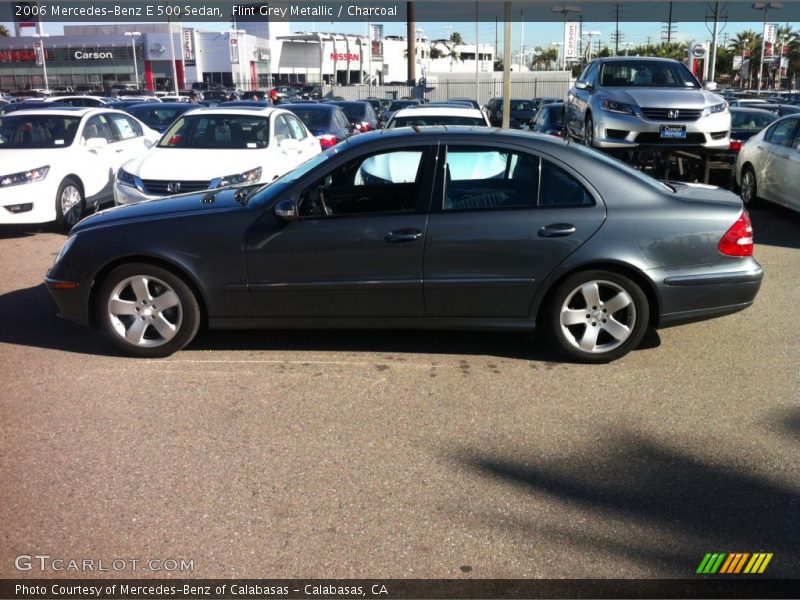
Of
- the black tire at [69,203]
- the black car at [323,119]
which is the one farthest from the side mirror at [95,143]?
the black car at [323,119]

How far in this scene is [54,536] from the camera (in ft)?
10.6

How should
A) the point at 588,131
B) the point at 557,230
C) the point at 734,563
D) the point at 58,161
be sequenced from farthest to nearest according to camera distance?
the point at 588,131 < the point at 58,161 < the point at 557,230 < the point at 734,563

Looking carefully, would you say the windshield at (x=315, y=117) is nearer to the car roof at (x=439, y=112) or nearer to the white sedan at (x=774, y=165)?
the car roof at (x=439, y=112)

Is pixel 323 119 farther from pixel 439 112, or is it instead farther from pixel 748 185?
pixel 748 185

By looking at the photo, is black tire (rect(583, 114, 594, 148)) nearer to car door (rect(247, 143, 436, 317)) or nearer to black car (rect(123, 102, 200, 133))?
car door (rect(247, 143, 436, 317))

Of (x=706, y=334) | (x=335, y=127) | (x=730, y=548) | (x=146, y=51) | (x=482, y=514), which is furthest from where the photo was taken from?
(x=146, y=51)

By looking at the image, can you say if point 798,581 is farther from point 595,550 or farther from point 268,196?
point 268,196

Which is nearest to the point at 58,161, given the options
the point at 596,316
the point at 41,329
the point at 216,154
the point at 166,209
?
the point at 216,154

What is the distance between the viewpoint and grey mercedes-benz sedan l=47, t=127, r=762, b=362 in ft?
16.5

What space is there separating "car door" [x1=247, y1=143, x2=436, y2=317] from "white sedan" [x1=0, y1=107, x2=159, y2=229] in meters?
5.66

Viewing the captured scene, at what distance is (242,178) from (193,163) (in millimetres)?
633

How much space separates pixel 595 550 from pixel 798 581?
2.49 ft

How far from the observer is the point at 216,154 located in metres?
9.48

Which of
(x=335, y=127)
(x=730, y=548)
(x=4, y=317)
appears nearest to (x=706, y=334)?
(x=730, y=548)
